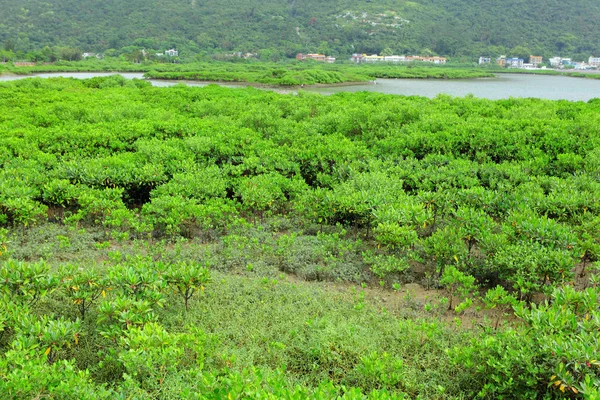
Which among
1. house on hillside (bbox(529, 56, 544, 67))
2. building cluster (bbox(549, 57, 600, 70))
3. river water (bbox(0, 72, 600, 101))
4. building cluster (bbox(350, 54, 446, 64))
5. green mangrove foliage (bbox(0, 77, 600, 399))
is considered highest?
building cluster (bbox(350, 54, 446, 64))

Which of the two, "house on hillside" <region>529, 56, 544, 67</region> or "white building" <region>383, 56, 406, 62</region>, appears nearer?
"house on hillside" <region>529, 56, 544, 67</region>

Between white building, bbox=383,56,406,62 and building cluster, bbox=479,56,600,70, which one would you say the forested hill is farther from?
white building, bbox=383,56,406,62

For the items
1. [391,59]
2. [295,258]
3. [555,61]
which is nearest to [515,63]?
[555,61]

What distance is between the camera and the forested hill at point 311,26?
102688 millimetres

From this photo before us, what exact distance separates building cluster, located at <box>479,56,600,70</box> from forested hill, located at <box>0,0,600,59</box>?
424cm

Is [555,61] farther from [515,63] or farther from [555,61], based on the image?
[515,63]

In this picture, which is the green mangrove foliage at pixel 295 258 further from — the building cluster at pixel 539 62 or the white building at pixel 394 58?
the white building at pixel 394 58

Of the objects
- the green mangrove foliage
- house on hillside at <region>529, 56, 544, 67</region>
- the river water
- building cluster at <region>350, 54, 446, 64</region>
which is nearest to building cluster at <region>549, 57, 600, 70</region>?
house on hillside at <region>529, 56, 544, 67</region>

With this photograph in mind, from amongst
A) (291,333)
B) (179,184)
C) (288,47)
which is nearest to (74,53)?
(288,47)

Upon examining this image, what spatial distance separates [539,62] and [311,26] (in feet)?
223

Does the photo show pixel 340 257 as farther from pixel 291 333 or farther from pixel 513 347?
pixel 513 347

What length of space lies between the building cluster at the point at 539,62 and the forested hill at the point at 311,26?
4.24 m

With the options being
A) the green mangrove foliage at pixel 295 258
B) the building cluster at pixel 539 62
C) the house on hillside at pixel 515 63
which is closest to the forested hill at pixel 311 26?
the building cluster at pixel 539 62

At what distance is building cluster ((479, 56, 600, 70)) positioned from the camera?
3410 inches
